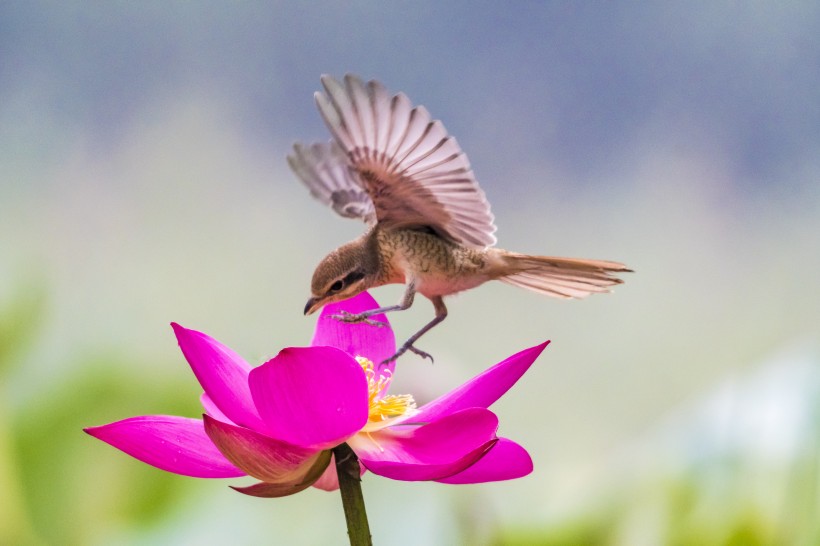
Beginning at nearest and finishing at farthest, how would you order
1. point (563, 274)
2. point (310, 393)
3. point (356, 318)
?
point (310, 393), point (356, 318), point (563, 274)

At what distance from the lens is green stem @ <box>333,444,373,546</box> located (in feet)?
0.85

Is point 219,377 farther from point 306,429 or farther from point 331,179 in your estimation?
point 331,179

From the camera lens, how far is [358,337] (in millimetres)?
404

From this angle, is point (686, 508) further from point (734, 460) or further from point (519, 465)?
point (519, 465)

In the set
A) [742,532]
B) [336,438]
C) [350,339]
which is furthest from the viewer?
[742,532]

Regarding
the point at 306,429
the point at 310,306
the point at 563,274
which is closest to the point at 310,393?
the point at 306,429

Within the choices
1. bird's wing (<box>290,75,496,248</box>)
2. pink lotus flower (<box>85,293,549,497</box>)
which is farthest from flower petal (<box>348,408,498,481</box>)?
bird's wing (<box>290,75,496,248</box>)

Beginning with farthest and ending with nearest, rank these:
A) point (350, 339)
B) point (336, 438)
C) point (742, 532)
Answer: point (742, 532)
point (350, 339)
point (336, 438)

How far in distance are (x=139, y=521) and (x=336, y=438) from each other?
0.47 metres

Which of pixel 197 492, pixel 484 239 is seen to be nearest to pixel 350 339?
pixel 484 239

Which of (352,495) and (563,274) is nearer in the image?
(352,495)

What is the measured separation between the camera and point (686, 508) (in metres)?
0.66

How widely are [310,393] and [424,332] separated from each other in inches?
5.2

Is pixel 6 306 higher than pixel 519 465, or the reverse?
pixel 6 306
